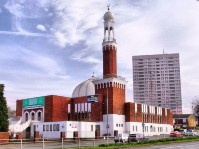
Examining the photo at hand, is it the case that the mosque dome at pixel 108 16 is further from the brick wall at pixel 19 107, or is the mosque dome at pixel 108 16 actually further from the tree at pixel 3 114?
the tree at pixel 3 114

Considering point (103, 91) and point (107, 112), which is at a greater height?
point (103, 91)

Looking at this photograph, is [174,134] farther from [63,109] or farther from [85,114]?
[63,109]

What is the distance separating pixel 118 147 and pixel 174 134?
35.1 meters

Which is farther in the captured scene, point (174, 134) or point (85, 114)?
point (85, 114)

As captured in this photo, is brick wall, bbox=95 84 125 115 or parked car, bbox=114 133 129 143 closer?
parked car, bbox=114 133 129 143

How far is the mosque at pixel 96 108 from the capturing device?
76.4m

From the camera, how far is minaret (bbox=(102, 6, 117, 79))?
82.9 metres

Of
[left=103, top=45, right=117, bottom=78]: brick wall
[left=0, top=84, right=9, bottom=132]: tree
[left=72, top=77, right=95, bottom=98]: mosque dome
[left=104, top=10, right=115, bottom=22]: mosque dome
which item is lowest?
[left=0, top=84, right=9, bottom=132]: tree

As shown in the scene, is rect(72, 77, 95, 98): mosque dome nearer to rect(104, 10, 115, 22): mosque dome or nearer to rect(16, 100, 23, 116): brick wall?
rect(16, 100, 23, 116): brick wall

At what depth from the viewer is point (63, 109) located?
81.0 metres

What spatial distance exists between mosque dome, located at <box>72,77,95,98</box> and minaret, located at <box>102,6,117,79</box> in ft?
14.1

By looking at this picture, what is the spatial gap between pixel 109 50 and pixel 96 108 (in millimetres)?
15702

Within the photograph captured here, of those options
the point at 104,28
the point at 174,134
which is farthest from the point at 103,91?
the point at 174,134

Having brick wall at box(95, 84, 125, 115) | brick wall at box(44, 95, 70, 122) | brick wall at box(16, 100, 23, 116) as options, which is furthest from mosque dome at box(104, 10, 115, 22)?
brick wall at box(16, 100, 23, 116)
